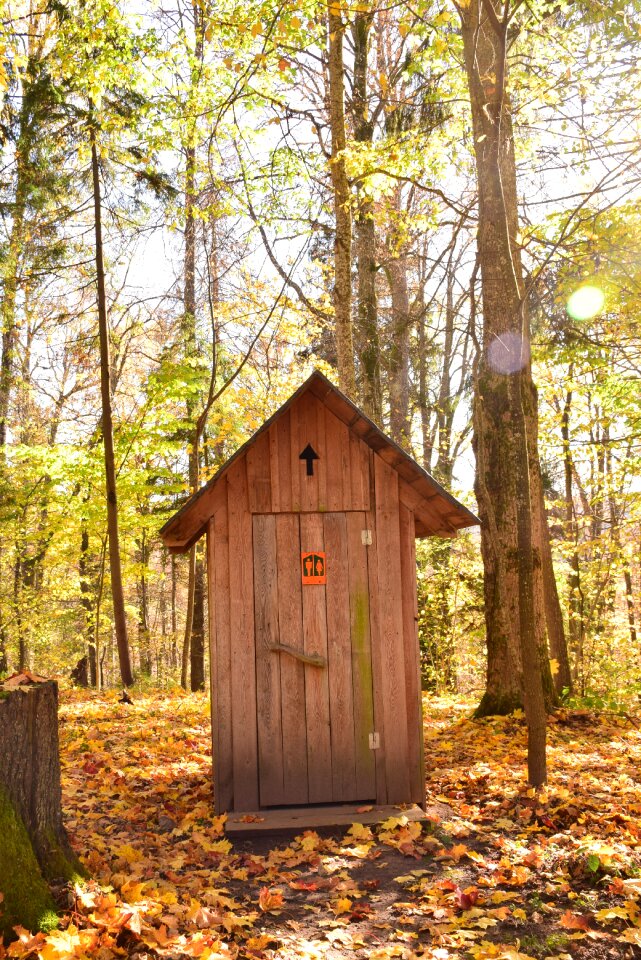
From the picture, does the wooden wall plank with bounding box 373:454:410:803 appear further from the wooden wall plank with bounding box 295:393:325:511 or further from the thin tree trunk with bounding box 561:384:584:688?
the thin tree trunk with bounding box 561:384:584:688

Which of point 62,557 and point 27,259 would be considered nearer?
point 27,259

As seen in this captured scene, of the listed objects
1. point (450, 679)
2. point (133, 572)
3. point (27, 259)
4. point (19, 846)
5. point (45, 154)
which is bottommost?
point (450, 679)

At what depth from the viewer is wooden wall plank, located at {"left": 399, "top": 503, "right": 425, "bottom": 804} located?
242 inches

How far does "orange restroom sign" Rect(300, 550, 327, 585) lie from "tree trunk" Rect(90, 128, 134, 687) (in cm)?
626

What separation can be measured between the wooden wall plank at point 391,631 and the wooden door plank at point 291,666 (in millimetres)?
665

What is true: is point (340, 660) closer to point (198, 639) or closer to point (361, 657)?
point (361, 657)

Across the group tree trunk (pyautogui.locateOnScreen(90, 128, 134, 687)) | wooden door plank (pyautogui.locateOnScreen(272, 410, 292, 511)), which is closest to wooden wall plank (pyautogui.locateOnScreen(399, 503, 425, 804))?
wooden door plank (pyautogui.locateOnScreen(272, 410, 292, 511))

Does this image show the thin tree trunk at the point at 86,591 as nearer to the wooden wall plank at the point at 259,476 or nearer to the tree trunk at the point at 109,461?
the tree trunk at the point at 109,461

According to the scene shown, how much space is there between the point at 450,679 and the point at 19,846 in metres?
13.0

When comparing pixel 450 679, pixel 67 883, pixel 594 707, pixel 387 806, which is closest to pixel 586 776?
pixel 387 806

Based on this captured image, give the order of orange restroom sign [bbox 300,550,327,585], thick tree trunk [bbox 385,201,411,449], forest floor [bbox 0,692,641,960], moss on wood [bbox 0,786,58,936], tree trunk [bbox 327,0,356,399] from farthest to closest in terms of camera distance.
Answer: thick tree trunk [bbox 385,201,411,449] < tree trunk [bbox 327,0,356,399] < orange restroom sign [bbox 300,550,327,585] < forest floor [bbox 0,692,641,960] < moss on wood [bbox 0,786,58,936]

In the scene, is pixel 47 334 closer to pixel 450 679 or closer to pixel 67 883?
pixel 450 679

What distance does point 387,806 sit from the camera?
6082 millimetres

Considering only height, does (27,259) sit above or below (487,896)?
above
